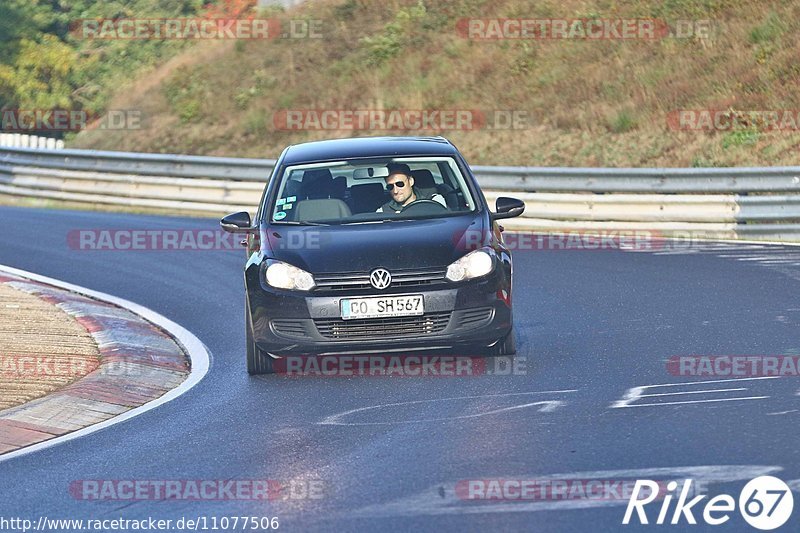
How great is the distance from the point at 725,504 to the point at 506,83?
25074 mm

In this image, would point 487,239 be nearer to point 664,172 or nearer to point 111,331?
point 111,331

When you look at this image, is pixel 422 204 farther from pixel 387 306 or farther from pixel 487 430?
pixel 487 430

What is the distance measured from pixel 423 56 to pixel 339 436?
2587cm

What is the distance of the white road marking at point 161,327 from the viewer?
872cm

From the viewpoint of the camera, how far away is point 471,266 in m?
10.2

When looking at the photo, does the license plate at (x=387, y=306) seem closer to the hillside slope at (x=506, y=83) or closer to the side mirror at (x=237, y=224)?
the side mirror at (x=237, y=224)

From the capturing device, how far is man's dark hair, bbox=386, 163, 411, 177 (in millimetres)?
11281

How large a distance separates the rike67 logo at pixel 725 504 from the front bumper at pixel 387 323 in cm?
344

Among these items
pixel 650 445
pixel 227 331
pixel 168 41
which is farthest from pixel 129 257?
pixel 168 41

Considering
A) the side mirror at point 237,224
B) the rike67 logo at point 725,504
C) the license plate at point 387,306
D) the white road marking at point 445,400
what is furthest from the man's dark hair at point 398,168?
the rike67 logo at point 725,504

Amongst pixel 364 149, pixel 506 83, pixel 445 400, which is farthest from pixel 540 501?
pixel 506 83

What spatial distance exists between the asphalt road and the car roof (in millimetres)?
1627

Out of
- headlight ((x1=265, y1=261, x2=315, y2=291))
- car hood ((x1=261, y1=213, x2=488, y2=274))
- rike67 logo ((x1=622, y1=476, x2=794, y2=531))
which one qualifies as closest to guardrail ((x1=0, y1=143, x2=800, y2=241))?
car hood ((x1=261, y1=213, x2=488, y2=274))

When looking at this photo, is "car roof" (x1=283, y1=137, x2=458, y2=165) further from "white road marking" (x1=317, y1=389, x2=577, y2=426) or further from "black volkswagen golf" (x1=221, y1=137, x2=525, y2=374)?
"white road marking" (x1=317, y1=389, x2=577, y2=426)
